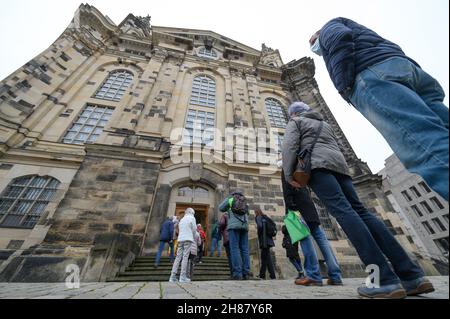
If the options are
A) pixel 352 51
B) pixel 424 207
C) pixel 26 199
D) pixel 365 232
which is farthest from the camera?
pixel 26 199

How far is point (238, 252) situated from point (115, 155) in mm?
5696

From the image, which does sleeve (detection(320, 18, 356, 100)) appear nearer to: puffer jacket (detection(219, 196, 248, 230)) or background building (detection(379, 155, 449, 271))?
background building (detection(379, 155, 449, 271))

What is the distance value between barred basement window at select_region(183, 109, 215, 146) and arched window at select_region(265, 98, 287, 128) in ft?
14.0

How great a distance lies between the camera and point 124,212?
612cm

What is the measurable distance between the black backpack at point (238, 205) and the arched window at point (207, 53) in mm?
15729

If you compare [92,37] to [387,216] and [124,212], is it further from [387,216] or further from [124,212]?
[387,216]

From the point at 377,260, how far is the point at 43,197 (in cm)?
947

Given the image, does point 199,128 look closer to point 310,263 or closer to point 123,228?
point 123,228

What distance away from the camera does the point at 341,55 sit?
167cm

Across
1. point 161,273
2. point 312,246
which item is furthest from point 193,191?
point 312,246

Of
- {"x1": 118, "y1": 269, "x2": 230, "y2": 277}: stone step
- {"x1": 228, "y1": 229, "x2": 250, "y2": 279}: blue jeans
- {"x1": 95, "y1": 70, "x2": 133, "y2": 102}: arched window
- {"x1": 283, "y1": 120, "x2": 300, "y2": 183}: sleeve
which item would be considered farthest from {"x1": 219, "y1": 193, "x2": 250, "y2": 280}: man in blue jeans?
{"x1": 95, "y1": 70, "x2": 133, "y2": 102}: arched window

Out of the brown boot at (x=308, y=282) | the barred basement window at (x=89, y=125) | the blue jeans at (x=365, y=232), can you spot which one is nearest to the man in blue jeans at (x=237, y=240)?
the brown boot at (x=308, y=282)

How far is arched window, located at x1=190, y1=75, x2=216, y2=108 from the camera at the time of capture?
1226cm

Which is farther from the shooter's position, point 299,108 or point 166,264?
point 166,264
